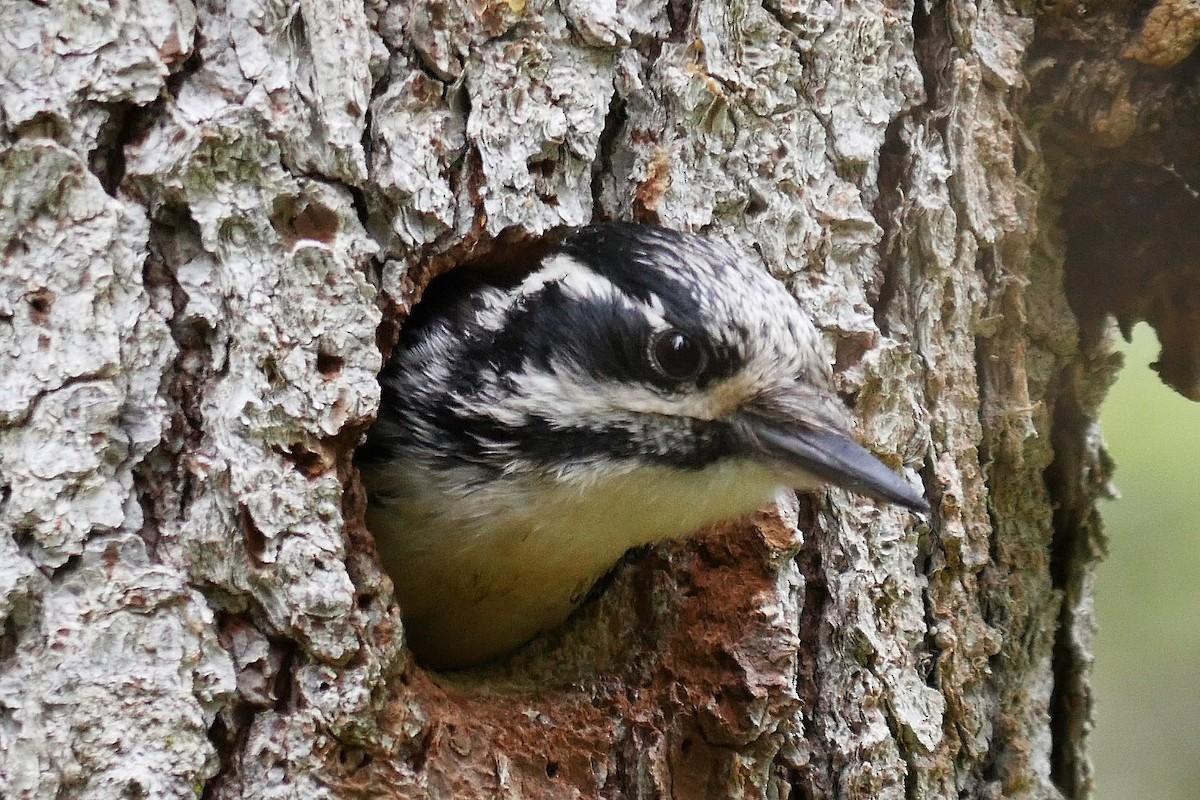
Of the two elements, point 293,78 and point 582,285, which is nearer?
point 293,78

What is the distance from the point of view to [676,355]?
204 cm

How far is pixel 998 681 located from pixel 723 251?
1.27 metres

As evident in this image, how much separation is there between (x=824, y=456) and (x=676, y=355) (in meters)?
0.31

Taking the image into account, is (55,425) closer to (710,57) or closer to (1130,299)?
(710,57)

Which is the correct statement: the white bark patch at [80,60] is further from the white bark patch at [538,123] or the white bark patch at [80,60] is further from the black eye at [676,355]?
the black eye at [676,355]

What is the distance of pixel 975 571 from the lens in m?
2.63

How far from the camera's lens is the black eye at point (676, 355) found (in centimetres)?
204

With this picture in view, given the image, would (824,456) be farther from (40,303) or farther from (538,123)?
(40,303)

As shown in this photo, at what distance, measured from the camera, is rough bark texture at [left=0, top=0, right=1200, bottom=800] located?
5.55 feet

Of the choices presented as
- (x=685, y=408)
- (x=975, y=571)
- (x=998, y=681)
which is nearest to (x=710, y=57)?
(x=685, y=408)

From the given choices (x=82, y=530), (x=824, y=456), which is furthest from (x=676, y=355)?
(x=82, y=530)

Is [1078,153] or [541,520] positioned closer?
[541,520]

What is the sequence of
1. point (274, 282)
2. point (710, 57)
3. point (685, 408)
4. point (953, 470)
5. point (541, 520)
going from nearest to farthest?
point (274, 282) → point (685, 408) → point (541, 520) → point (710, 57) → point (953, 470)

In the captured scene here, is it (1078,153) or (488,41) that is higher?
(1078,153)
